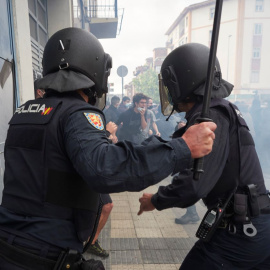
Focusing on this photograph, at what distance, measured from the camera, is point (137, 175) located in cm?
105

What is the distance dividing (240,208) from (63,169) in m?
0.96

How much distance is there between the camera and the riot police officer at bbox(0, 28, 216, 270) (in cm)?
106

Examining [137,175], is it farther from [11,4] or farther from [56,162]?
[11,4]

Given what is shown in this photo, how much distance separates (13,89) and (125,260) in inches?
88.9

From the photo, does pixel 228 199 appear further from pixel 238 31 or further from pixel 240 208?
pixel 238 31

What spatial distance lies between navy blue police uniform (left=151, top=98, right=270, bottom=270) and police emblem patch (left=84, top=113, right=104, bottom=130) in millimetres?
580

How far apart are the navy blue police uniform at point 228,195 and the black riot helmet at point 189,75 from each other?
213 mm

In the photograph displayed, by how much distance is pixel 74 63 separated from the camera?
1429 mm

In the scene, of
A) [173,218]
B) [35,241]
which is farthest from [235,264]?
[173,218]

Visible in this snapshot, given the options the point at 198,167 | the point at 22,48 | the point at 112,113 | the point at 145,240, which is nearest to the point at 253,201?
the point at 198,167

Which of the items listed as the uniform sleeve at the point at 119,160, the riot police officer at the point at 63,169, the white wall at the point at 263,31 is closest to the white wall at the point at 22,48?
the riot police officer at the point at 63,169

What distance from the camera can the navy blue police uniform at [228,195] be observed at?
1500mm

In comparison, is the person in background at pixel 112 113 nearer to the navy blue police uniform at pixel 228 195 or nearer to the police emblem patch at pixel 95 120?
the navy blue police uniform at pixel 228 195

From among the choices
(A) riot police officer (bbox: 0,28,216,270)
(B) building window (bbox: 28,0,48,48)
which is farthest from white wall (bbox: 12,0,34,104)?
(A) riot police officer (bbox: 0,28,216,270)
